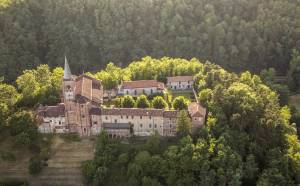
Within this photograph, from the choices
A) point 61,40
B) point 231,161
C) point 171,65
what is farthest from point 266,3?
point 231,161

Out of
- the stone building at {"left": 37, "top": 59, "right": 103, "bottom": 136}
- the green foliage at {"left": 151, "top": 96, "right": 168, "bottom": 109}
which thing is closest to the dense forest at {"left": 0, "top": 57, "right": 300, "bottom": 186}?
the stone building at {"left": 37, "top": 59, "right": 103, "bottom": 136}

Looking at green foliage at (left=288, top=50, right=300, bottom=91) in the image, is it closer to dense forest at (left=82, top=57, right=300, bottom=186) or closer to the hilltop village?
dense forest at (left=82, top=57, right=300, bottom=186)

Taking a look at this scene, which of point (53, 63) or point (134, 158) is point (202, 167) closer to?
point (134, 158)

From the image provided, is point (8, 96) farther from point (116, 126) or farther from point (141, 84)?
point (141, 84)

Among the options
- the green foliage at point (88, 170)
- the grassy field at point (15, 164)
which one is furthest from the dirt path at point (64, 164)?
the green foliage at point (88, 170)

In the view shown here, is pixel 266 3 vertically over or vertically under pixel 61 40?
over

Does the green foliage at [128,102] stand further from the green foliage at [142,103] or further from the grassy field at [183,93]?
the grassy field at [183,93]
